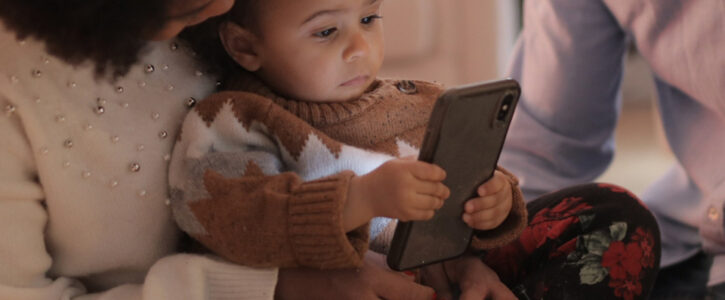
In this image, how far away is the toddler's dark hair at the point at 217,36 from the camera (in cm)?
65

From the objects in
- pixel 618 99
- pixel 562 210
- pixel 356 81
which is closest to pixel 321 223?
pixel 356 81

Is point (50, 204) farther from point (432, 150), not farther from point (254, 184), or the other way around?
point (432, 150)

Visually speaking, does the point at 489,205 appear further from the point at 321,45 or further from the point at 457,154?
the point at 321,45

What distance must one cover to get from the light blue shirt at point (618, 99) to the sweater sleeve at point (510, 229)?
0.34m

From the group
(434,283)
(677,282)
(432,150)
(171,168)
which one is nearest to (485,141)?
(432,150)

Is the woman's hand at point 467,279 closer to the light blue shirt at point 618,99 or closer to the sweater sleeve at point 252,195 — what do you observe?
the sweater sleeve at point 252,195

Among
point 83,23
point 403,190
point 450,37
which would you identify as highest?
point 83,23

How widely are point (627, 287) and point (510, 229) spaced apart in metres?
0.12

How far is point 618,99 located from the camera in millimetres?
1045

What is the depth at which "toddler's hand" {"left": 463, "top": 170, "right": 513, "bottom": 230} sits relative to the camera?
23.2 inches

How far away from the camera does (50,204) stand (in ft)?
2.01

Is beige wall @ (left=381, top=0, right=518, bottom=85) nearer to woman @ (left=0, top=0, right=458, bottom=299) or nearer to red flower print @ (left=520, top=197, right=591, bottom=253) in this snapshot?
red flower print @ (left=520, top=197, right=591, bottom=253)

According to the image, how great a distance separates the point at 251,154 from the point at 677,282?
614mm

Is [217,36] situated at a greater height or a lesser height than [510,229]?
greater
